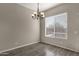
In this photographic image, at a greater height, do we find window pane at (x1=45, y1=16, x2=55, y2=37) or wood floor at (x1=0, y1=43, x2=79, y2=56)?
window pane at (x1=45, y1=16, x2=55, y2=37)

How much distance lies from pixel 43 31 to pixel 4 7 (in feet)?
10.0

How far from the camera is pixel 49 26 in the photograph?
4773 mm

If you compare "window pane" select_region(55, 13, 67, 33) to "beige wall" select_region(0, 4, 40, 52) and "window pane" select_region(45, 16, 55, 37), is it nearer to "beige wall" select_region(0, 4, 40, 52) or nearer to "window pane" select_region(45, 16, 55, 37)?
"window pane" select_region(45, 16, 55, 37)

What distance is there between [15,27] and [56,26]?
102 inches

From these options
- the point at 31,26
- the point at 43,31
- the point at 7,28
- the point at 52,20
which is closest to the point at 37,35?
the point at 43,31

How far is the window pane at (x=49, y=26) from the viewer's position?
4536 mm

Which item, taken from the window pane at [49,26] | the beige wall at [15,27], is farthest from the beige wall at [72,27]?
the beige wall at [15,27]

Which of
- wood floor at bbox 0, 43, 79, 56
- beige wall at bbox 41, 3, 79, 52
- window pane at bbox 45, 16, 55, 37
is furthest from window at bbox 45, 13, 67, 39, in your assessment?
wood floor at bbox 0, 43, 79, 56

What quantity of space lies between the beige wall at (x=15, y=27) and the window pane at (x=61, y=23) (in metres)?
1.58

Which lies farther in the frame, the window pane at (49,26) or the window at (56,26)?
the window pane at (49,26)

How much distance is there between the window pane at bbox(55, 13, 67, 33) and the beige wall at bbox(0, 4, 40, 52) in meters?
1.58

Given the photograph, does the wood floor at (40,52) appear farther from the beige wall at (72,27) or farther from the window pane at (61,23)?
the window pane at (61,23)

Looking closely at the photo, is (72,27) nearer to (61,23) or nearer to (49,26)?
(61,23)

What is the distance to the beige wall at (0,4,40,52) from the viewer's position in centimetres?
298
